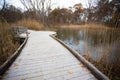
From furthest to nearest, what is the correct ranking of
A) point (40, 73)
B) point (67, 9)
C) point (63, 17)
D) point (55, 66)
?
point (67, 9), point (63, 17), point (55, 66), point (40, 73)

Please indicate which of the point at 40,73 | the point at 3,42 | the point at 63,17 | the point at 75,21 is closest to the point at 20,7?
the point at 63,17

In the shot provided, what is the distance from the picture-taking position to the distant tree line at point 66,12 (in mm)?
3609

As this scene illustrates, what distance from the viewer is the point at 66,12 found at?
1241 inches

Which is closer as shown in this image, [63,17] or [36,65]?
[36,65]

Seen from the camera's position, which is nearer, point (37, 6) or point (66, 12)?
point (37, 6)

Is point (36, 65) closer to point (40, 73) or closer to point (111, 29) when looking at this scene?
point (40, 73)

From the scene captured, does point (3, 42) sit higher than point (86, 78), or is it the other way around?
point (3, 42)

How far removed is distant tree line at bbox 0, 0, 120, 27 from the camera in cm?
361

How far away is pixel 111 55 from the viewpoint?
3.18 meters

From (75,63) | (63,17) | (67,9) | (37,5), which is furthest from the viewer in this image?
(67,9)

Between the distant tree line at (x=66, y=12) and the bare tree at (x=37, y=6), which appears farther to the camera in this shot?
the bare tree at (x=37, y=6)

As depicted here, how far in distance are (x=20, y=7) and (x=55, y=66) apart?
1933cm

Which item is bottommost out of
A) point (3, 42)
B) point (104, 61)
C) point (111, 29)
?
point (104, 61)

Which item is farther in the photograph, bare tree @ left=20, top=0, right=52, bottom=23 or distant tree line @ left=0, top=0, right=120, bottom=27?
bare tree @ left=20, top=0, right=52, bottom=23
